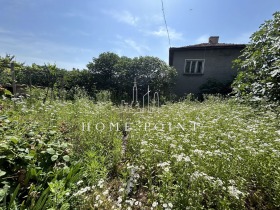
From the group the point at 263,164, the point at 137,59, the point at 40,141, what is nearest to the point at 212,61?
the point at 137,59

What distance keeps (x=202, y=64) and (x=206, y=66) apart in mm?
366

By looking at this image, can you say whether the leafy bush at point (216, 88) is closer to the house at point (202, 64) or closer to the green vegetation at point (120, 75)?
the house at point (202, 64)

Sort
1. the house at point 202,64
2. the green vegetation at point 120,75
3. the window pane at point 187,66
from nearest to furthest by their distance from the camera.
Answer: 1. the green vegetation at point 120,75
2. the house at point 202,64
3. the window pane at point 187,66

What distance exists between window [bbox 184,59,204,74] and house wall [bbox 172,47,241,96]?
27 cm

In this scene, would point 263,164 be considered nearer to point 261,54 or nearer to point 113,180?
point 113,180

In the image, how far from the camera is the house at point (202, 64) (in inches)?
521

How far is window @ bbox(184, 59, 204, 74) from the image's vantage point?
554 inches

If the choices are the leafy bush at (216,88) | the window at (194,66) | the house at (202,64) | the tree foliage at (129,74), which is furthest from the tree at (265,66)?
the window at (194,66)

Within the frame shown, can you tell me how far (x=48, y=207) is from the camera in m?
1.69

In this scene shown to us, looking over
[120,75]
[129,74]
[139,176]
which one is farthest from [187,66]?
→ [139,176]

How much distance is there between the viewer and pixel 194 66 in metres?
14.2

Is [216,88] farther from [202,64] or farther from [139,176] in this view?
[139,176]

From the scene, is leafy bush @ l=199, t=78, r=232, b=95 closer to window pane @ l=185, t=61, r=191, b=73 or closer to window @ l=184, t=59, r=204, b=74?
window @ l=184, t=59, r=204, b=74

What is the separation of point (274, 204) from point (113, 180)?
1965 millimetres
